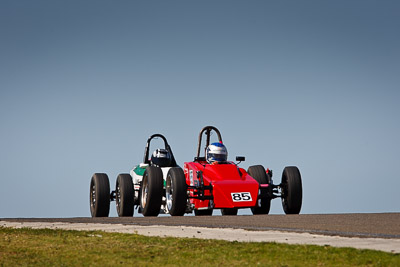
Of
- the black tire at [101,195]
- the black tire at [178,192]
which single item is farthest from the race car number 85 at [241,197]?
the black tire at [101,195]

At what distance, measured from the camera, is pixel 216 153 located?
79.8 feet

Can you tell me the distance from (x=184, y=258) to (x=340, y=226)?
5719 millimetres

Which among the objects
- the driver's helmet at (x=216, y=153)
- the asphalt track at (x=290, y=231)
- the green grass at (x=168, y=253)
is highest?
the driver's helmet at (x=216, y=153)

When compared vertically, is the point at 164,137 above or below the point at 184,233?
above

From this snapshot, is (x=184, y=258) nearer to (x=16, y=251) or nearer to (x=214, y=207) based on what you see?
(x=16, y=251)

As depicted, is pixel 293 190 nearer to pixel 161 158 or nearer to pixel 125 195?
pixel 125 195

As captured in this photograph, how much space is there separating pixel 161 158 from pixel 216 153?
396 cm

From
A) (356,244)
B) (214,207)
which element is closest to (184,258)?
(356,244)

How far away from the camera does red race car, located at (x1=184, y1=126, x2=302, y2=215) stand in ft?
71.1

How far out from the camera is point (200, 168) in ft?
78.0

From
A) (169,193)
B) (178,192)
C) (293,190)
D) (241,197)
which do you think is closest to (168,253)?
(178,192)

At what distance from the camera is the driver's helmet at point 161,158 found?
27.7 m

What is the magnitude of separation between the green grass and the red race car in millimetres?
8004

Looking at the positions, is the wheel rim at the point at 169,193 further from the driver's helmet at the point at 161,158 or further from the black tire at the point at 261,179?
the driver's helmet at the point at 161,158
